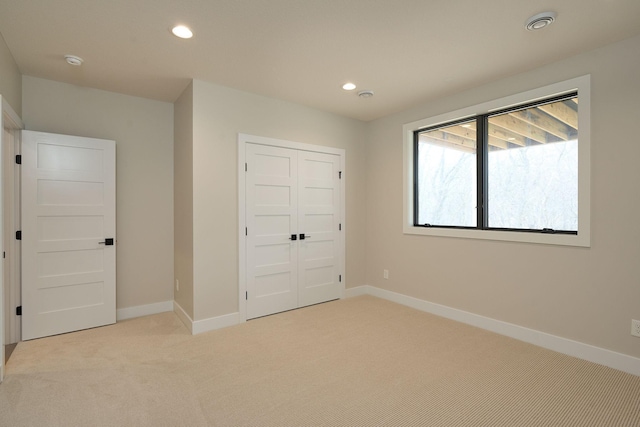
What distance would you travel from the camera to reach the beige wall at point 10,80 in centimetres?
255

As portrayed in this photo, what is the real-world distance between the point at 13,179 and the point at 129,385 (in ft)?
7.74

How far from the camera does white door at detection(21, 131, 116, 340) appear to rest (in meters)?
3.13

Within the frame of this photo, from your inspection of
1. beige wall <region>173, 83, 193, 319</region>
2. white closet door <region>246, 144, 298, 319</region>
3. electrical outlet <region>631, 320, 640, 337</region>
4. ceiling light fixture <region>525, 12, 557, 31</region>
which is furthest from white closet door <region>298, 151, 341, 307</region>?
electrical outlet <region>631, 320, 640, 337</region>

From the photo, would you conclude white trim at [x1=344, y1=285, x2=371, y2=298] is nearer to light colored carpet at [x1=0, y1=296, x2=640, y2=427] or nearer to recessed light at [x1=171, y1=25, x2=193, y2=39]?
light colored carpet at [x1=0, y1=296, x2=640, y2=427]

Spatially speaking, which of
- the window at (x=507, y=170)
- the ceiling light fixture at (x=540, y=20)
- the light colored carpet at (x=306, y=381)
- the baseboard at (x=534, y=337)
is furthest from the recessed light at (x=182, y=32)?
the baseboard at (x=534, y=337)

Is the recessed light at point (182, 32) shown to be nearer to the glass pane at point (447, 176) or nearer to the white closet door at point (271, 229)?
the white closet door at point (271, 229)

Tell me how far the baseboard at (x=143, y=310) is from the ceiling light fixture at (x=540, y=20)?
4.66 meters

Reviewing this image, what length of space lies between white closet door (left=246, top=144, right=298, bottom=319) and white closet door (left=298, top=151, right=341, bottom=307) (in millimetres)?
112

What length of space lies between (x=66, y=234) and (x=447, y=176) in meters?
4.39

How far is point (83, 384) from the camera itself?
7.61ft

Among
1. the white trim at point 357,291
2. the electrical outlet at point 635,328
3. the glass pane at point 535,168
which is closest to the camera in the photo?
the electrical outlet at point 635,328

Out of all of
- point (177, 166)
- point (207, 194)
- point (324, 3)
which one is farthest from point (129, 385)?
point (324, 3)

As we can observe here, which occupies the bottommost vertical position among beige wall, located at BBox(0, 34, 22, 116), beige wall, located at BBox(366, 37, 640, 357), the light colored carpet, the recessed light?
the light colored carpet

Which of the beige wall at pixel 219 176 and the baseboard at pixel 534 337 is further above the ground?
the beige wall at pixel 219 176
